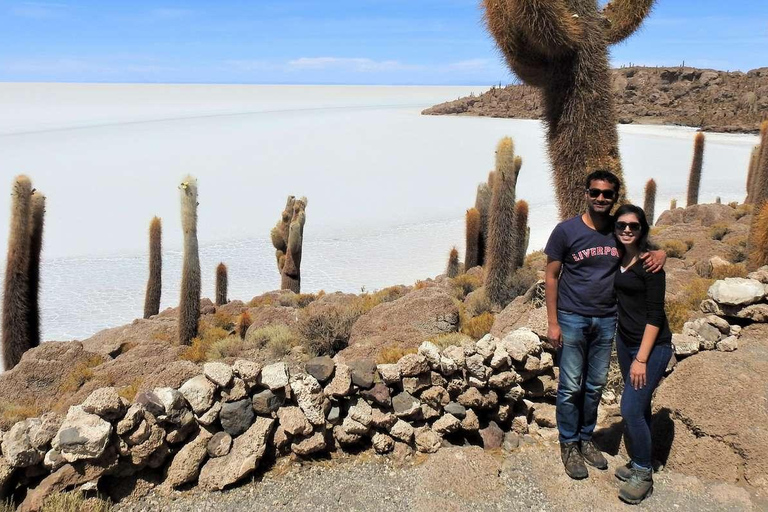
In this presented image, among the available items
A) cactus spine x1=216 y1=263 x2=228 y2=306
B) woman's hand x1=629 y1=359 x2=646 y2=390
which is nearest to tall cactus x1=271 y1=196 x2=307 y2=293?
cactus spine x1=216 y1=263 x2=228 y2=306

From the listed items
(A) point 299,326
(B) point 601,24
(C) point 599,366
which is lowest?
(A) point 299,326

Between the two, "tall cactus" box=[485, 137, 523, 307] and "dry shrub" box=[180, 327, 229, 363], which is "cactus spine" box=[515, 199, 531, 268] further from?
"dry shrub" box=[180, 327, 229, 363]

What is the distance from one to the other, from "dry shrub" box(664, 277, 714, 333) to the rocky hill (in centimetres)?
5337

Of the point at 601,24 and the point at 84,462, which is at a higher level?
the point at 601,24

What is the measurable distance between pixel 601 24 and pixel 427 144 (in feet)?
151

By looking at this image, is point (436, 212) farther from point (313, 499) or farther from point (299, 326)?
point (313, 499)

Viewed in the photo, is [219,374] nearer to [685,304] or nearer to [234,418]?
[234,418]

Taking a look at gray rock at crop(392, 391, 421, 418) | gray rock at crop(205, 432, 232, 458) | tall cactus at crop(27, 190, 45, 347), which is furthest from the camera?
tall cactus at crop(27, 190, 45, 347)

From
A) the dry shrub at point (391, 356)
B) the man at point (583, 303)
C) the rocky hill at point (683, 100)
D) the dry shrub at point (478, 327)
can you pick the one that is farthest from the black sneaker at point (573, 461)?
the rocky hill at point (683, 100)

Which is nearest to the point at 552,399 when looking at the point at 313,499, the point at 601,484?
the point at 601,484

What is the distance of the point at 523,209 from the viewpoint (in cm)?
1294

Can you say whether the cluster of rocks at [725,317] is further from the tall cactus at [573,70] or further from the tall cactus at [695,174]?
the tall cactus at [695,174]

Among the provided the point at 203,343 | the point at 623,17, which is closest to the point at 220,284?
the point at 203,343

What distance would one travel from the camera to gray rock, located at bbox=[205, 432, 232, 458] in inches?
174
